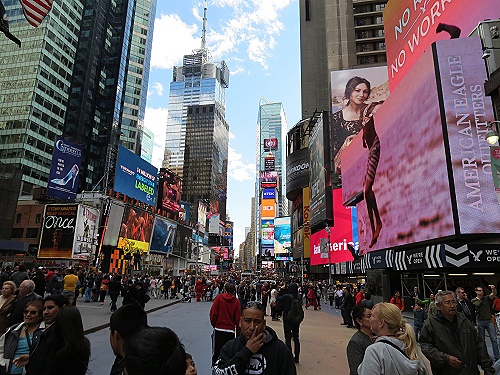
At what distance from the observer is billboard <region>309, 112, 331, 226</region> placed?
54.2m

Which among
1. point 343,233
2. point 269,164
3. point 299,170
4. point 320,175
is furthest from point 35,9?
point 269,164

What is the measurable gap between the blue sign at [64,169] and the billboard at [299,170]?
5065 cm

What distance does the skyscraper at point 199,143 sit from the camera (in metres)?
154

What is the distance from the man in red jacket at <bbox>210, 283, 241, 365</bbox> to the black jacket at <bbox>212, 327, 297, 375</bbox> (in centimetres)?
396

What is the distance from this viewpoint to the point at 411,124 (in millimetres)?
Answer: 21547

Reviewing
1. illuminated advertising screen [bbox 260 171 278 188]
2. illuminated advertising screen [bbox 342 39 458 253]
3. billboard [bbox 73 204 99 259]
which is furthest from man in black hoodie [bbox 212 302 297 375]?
illuminated advertising screen [bbox 260 171 278 188]

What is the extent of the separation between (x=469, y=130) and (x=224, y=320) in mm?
16654

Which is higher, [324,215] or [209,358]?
[324,215]

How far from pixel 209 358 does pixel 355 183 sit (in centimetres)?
3023

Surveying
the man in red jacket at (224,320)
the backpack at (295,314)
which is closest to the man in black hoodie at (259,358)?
the man in red jacket at (224,320)

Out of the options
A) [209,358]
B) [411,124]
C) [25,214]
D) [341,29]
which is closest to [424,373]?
[209,358]

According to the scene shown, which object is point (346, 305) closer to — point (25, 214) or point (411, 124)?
point (411, 124)

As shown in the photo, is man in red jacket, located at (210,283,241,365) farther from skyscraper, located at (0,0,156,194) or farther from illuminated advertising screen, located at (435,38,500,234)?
skyscraper, located at (0,0,156,194)

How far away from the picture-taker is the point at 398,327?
9.14 feet
